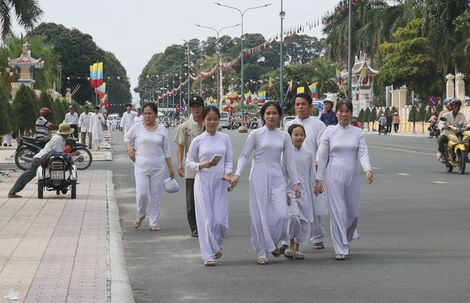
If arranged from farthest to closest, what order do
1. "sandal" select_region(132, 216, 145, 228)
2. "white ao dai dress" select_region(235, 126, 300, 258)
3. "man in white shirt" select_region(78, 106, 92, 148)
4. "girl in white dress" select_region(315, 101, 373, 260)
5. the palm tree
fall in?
"man in white shirt" select_region(78, 106, 92, 148) < the palm tree < "sandal" select_region(132, 216, 145, 228) < "girl in white dress" select_region(315, 101, 373, 260) < "white ao dai dress" select_region(235, 126, 300, 258)

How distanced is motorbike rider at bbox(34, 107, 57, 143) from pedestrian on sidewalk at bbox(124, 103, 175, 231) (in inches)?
452

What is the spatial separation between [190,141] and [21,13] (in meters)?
21.7

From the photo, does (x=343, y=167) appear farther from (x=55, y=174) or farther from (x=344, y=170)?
(x=55, y=174)

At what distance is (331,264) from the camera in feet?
36.8

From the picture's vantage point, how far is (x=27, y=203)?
18.3 meters

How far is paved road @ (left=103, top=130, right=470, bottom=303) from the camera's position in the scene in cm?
937

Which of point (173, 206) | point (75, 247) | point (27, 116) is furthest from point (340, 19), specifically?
point (75, 247)

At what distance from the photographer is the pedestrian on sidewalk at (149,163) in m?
14.9

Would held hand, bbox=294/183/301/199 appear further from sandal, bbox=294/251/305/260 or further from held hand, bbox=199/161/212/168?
held hand, bbox=199/161/212/168

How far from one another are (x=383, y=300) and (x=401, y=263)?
226 cm

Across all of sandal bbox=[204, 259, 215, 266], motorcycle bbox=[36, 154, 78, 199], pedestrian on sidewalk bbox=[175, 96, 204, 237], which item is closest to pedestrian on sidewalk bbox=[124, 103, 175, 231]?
pedestrian on sidewalk bbox=[175, 96, 204, 237]

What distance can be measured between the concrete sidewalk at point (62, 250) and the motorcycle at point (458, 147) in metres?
10.4

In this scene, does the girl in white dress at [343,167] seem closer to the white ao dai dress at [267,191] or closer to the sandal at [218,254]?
the white ao dai dress at [267,191]

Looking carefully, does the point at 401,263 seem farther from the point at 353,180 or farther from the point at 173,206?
the point at 173,206
